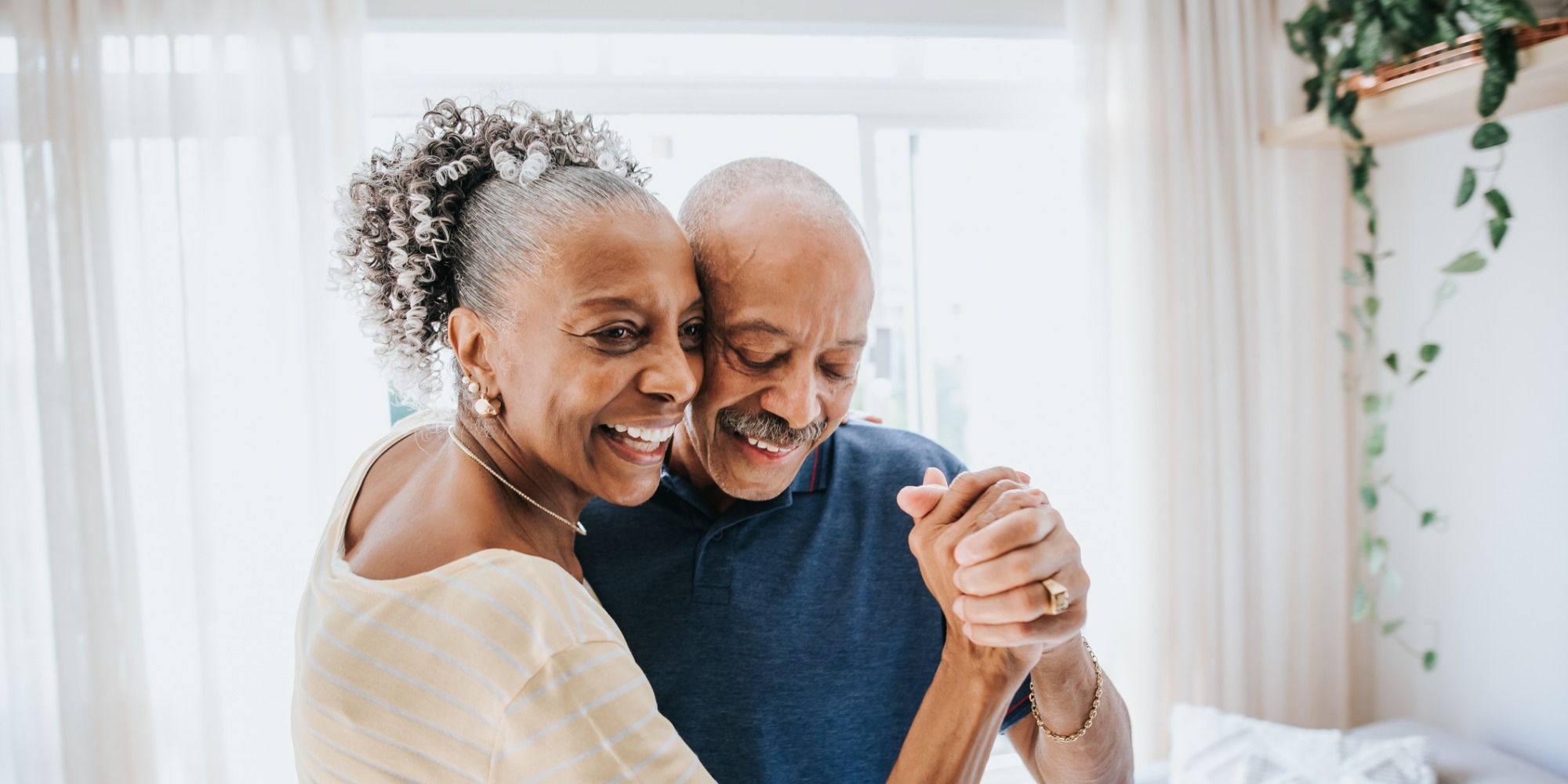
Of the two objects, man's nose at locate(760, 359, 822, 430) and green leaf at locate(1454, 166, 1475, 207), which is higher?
green leaf at locate(1454, 166, 1475, 207)

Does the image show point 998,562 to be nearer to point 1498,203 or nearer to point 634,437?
point 634,437

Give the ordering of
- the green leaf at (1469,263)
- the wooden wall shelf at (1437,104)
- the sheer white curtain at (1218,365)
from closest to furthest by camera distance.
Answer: the wooden wall shelf at (1437,104), the green leaf at (1469,263), the sheer white curtain at (1218,365)

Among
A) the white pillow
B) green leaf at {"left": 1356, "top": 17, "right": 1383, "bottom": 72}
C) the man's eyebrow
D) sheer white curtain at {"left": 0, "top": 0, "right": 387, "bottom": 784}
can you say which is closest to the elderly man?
the man's eyebrow

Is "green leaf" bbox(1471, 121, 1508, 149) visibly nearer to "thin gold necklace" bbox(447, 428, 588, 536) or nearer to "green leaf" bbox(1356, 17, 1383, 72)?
"green leaf" bbox(1356, 17, 1383, 72)

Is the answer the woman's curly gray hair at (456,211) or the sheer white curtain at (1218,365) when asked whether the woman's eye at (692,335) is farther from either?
the sheer white curtain at (1218,365)

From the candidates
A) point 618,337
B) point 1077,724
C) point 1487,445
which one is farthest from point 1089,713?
point 1487,445

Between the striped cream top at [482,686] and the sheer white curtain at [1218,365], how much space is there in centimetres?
248

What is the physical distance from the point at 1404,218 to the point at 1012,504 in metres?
2.71

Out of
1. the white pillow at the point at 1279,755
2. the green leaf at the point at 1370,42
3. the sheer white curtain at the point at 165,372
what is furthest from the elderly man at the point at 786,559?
the green leaf at the point at 1370,42

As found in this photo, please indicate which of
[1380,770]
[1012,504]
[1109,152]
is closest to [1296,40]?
[1109,152]

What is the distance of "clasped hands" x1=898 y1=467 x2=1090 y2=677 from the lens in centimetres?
88

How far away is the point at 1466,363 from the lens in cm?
271

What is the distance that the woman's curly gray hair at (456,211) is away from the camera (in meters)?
0.90

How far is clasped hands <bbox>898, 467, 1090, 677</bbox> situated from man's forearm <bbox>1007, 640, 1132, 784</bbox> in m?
0.21
